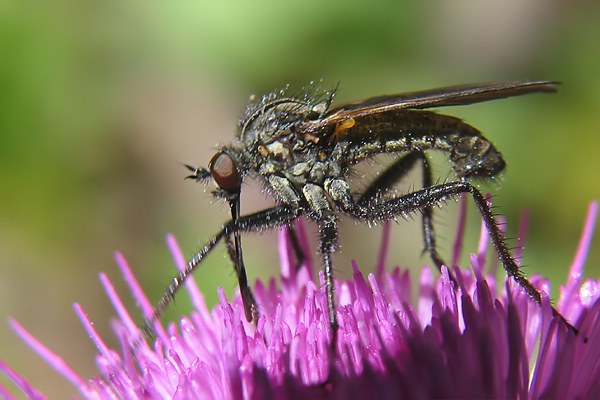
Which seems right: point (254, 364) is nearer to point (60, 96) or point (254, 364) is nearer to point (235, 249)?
point (235, 249)

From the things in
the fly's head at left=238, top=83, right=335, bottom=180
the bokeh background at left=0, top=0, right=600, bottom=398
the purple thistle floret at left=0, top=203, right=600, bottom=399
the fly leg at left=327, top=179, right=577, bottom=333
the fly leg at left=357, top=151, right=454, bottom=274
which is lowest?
the purple thistle floret at left=0, top=203, right=600, bottom=399

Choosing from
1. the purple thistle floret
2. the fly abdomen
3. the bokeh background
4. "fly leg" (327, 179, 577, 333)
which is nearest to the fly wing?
the fly abdomen

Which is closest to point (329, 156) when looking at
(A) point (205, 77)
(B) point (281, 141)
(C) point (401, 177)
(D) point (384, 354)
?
(B) point (281, 141)

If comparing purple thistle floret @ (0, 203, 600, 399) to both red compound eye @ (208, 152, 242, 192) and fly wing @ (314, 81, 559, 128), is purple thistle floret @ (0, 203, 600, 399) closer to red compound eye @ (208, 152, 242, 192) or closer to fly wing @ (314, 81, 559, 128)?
red compound eye @ (208, 152, 242, 192)

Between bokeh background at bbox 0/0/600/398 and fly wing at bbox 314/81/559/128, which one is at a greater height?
bokeh background at bbox 0/0/600/398

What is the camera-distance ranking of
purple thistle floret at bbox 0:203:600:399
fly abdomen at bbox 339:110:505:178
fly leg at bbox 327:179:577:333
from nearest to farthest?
purple thistle floret at bbox 0:203:600:399 → fly leg at bbox 327:179:577:333 → fly abdomen at bbox 339:110:505:178

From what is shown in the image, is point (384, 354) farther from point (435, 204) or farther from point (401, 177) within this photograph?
point (401, 177)

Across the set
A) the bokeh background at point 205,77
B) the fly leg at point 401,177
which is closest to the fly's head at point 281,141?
the fly leg at point 401,177
